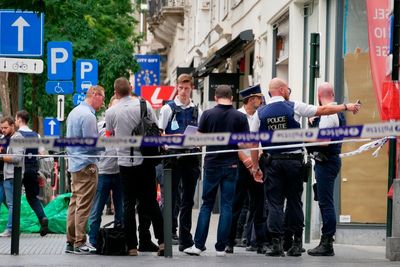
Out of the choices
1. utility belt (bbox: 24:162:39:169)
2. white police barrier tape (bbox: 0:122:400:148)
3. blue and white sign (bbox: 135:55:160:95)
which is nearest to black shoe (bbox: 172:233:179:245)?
utility belt (bbox: 24:162:39:169)

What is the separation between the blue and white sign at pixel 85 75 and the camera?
28672 millimetres

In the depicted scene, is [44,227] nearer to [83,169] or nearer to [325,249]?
[83,169]

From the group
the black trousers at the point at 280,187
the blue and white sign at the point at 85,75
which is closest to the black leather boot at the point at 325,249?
the black trousers at the point at 280,187

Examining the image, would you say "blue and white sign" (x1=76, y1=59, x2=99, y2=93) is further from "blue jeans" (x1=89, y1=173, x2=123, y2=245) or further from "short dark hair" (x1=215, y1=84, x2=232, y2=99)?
"short dark hair" (x1=215, y1=84, x2=232, y2=99)

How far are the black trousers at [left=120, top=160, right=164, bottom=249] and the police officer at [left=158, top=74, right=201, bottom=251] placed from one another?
422 millimetres

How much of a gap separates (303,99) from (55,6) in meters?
6.37

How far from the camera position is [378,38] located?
14.5 m

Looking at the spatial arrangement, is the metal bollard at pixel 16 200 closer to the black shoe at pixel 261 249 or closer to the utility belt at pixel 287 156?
the utility belt at pixel 287 156

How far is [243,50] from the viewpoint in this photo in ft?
93.8

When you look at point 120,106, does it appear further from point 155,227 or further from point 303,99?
point 303,99

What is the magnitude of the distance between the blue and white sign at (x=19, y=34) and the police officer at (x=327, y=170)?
5.09m

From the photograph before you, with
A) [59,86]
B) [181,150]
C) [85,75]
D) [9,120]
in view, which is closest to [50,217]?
[9,120]

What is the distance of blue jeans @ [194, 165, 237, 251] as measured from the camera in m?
13.4

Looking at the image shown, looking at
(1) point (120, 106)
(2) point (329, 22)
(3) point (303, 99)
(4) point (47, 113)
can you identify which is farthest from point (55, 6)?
(4) point (47, 113)
